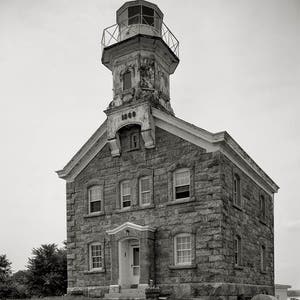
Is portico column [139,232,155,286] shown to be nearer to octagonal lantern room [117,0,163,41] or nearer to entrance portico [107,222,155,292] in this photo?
entrance portico [107,222,155,292]

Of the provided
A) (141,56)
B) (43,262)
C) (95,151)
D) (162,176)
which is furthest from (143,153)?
(43,262)

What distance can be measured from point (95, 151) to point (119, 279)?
6821 millimetres

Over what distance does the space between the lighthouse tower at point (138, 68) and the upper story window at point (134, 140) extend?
1.67 feet

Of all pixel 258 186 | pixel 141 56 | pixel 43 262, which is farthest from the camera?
pixel 43 262

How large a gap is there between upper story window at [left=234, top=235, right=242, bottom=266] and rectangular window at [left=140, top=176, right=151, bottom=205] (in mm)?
4571

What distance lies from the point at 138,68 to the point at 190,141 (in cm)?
535

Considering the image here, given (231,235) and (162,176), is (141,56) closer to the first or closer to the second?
(162,176)

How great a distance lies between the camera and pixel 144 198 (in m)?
22.3

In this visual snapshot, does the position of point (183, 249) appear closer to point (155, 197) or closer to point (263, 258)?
point (155, 197)

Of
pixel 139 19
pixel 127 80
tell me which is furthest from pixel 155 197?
pixel 139 19

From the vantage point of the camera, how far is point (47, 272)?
110 feet

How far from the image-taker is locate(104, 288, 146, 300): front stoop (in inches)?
786

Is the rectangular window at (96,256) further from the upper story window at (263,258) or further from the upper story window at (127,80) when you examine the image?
the upper story window at (263,258)

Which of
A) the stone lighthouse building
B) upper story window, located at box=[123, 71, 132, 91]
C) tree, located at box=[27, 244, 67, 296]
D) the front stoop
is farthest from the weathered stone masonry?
tree, located at box=[27, 244, 67, 296]
